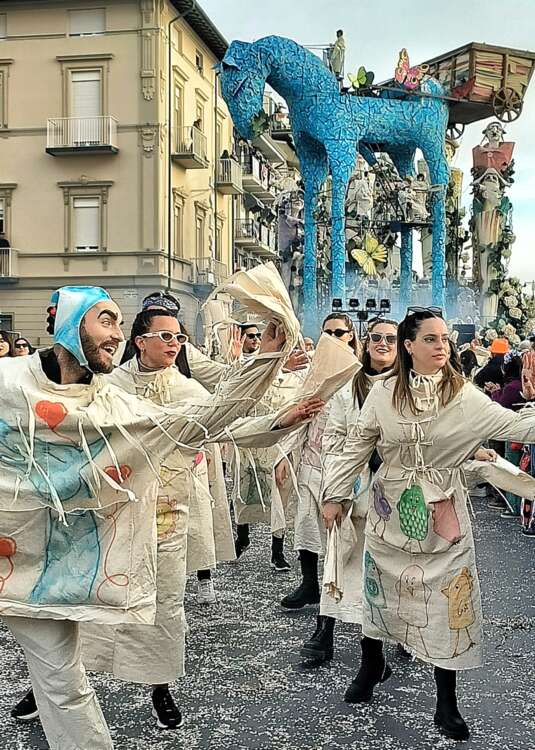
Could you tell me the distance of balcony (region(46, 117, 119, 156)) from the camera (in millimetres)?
26203

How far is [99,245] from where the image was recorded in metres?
26.9

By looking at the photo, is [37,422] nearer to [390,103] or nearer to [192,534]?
[192,534]

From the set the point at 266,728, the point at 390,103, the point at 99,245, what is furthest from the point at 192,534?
the point at 99,245

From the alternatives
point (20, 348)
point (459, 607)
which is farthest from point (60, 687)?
point (20, 348)

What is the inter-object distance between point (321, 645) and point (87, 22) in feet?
82.0

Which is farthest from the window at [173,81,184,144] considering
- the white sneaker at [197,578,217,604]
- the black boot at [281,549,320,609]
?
the black boot at [281,549,320,609]

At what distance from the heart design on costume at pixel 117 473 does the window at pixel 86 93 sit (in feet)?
81.5

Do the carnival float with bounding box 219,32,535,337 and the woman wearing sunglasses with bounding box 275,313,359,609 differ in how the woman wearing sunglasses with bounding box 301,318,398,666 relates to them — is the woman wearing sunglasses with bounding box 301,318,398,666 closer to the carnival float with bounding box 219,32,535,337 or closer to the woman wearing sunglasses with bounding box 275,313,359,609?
the woman wearing sunglasses with bounding box 275,313,359,609

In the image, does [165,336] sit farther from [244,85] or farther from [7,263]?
[7,263]

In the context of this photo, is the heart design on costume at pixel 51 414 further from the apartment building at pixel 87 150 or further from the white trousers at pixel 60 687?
the apartment building at pixel 87 150

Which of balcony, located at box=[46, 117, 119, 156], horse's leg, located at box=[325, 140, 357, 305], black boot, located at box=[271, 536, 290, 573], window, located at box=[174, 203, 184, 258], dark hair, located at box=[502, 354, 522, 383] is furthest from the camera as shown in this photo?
window, located at box=[174, 203, 184, 258]

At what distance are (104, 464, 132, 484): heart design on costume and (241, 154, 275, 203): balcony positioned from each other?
33.8 meters

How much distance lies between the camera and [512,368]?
34.6 feet

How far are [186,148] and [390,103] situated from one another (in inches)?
352
